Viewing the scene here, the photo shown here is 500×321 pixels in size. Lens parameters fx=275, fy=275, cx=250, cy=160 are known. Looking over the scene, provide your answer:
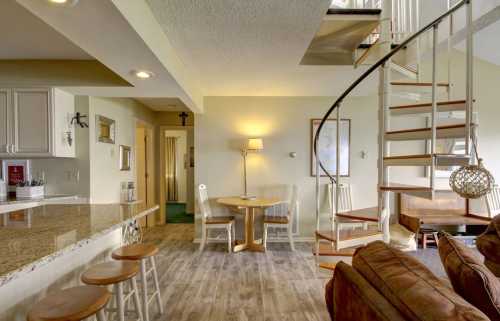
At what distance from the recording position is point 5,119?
3049mm

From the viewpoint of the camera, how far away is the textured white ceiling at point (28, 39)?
2088mm

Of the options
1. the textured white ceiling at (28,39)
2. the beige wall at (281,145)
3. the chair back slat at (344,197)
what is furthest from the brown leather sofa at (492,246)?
the textured white ceiling at (28,39)

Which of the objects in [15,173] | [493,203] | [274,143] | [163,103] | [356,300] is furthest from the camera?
[163,103]

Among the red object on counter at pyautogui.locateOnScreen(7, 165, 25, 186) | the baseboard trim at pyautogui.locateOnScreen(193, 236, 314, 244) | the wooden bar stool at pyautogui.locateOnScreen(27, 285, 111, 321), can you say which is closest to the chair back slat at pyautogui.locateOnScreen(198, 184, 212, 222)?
the baseboard trim at pyautogui.locateOnScreen(193, 236, 314, 244)

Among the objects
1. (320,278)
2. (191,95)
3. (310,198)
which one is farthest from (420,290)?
(310,198)

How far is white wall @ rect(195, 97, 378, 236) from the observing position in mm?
4438

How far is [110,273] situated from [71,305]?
15.8 inches

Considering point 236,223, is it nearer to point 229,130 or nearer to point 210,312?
point 229,130

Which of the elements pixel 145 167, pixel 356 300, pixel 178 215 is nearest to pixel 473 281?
pixel 356 300

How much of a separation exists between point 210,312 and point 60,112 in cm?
272

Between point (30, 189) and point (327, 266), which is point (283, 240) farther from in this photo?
point (30, 189)

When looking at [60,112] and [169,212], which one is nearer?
[60,112]

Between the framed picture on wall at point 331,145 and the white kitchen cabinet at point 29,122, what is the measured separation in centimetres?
348

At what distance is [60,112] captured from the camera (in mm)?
3146
